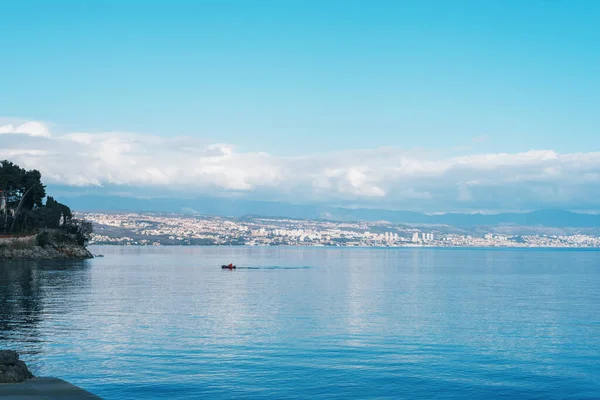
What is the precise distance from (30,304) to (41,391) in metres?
38.2

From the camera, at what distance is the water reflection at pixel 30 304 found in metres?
38.4

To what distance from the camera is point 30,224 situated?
173375 millimetres

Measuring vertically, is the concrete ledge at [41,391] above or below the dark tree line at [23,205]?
below

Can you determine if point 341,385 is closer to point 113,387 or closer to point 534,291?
point 113,387

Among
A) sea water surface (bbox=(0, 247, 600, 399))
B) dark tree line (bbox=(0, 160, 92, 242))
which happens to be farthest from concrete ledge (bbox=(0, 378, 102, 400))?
dark tree line (bbox=(0, 160, 92, 242))

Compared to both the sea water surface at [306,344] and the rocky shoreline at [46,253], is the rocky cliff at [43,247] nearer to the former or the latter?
the rocky shoreline at [46,253]

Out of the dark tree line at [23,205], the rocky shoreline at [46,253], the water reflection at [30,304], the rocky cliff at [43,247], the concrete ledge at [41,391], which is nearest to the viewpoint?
the concrete ledge at [41,391]

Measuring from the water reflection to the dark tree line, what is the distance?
72790mm

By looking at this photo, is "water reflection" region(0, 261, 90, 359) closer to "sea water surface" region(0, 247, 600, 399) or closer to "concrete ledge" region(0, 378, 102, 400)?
"sea water surface" region(0, 247, 600, 399)

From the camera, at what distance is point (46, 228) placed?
17125 cm

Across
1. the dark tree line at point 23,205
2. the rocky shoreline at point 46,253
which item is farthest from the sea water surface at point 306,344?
the dark tree line at point 23,205

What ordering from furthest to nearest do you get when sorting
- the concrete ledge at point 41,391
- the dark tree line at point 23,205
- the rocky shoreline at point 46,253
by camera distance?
the dark tree line at point 23,205 → the rocky shoreline at point 46,253 → the concrete ledge at point 41,391

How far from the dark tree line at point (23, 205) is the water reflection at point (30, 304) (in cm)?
7279

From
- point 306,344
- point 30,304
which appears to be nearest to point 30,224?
point 30,304
